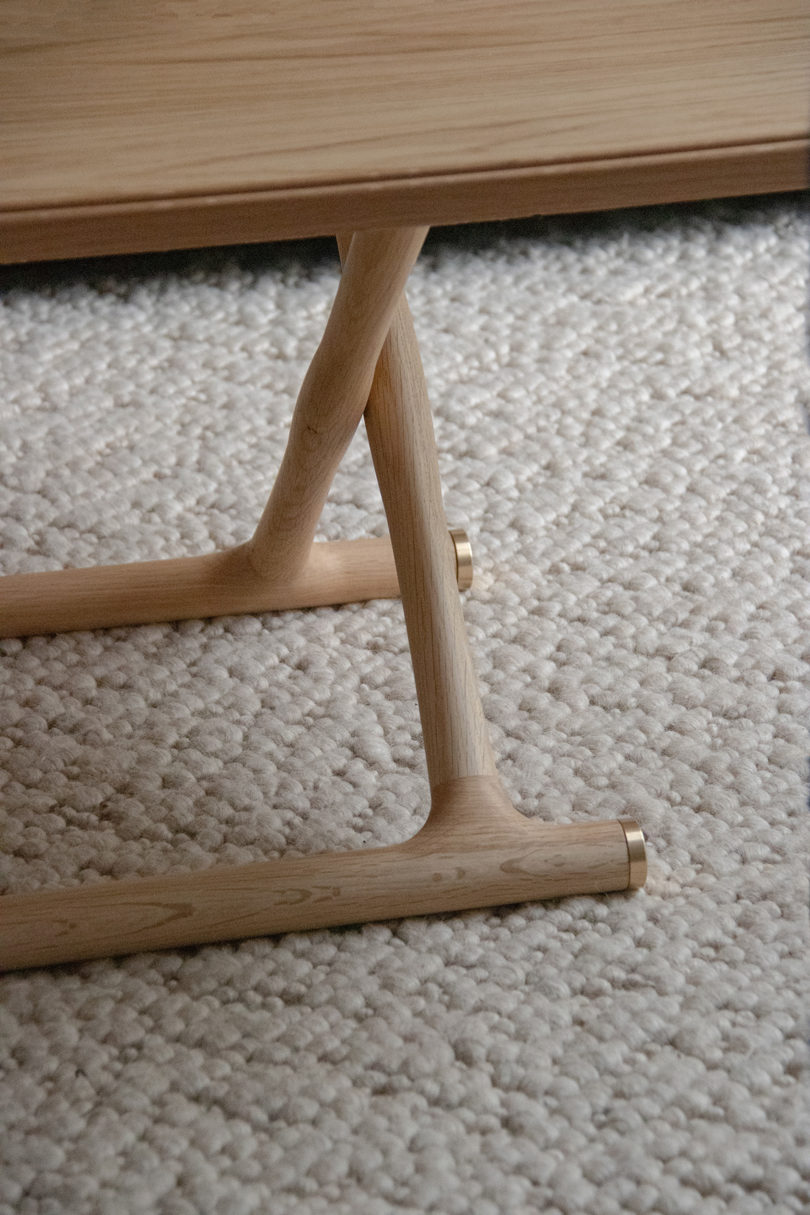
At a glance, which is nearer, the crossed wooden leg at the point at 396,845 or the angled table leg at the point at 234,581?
the crossed wooden leg at the point at 396,845

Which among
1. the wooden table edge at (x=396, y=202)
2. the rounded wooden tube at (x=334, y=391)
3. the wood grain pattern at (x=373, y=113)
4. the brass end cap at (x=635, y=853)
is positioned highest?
the rounded wooden tube at (x=334, y=391)

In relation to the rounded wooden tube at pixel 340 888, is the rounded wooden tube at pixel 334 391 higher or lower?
higher

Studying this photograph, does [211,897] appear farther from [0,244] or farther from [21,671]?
[0,244]

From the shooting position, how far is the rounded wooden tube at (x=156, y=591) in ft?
2.72

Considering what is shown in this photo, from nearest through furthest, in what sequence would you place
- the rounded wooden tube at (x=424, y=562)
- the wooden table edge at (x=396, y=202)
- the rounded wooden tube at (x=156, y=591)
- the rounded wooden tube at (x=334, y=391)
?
1. the wooden table edge at (x=396, y=202)
2. the rounded wooden tube at (x=334, y=391)
3. the rounded wooden tube at (x=424, y=562)
4. the rounded wooden tube at (x=156, y=591)

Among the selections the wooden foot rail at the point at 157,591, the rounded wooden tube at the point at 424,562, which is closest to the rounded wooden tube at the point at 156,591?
the wooden foot rail at the point at 157,591

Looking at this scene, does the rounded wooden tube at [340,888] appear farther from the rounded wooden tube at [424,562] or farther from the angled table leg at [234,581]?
the angled table leg at [234,581]

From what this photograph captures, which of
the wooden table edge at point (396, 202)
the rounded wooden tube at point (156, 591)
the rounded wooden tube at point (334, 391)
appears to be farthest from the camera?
the rounded wooden tube at point (156, 591)

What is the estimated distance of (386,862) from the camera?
0.66 m

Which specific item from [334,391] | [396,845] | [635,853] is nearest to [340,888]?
[396,845]

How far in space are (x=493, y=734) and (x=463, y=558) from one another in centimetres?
13

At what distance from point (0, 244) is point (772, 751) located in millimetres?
566

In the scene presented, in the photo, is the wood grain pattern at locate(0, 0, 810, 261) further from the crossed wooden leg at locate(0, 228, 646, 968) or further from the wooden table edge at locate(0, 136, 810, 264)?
the crossed wooden leg at locate(0, 228, 646, 968)

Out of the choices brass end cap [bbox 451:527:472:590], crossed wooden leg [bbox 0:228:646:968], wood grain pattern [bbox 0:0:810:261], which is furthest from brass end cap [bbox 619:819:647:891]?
wood grain pattern [bbox 0:0:810:261]
